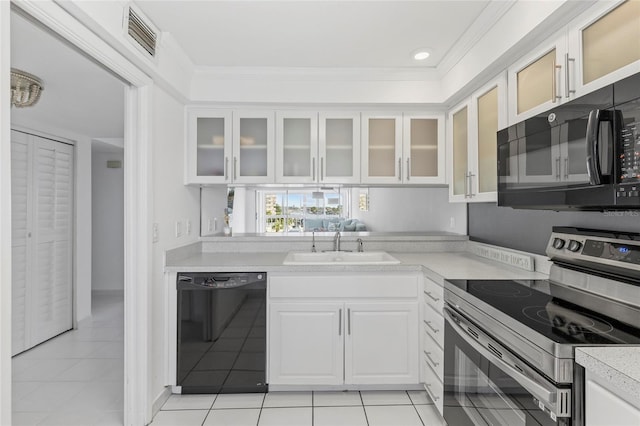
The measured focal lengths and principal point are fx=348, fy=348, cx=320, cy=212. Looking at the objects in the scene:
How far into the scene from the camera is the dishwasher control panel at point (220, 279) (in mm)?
2361

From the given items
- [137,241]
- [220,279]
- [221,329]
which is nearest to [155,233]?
[137,241]

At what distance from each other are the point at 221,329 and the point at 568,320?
1.94 m

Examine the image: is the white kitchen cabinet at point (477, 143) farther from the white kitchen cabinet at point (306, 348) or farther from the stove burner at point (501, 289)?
the white kitchen cabinet at point (306, 348)

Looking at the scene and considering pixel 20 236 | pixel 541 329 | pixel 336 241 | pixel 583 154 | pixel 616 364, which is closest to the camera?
pixel 616 364

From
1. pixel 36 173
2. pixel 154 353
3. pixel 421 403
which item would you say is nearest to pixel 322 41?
pixel 154 353

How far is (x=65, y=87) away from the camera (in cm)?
262

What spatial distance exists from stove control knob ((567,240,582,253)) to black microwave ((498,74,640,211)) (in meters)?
0.29

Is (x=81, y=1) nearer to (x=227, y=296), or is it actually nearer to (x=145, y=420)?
(x=227, y=296)

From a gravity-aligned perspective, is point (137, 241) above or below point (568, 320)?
above

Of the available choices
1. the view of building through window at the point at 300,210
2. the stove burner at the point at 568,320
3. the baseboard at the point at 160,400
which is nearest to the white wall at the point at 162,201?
the baseboard at the point at 160,400

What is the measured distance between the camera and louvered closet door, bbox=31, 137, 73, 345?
11.1 ft

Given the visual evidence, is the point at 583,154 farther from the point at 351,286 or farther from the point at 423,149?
the point at 423,149

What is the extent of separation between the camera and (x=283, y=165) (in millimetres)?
2822

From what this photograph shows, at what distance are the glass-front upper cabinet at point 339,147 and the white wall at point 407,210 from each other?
0.44 metres
